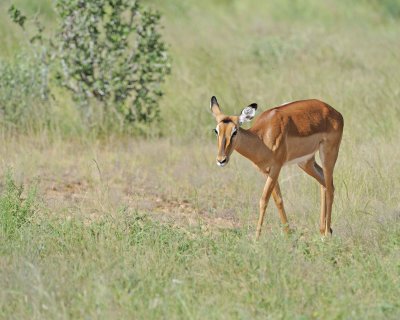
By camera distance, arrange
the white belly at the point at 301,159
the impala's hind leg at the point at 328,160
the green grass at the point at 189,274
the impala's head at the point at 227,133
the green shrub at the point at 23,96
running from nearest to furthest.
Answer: the green grass at the point at 189,274 < the impala's head at the point at 227,133 < the white belly at the point at 301,159 < the impala's hind leg at the point at 328,160 < the green shrub at the point at 23,96

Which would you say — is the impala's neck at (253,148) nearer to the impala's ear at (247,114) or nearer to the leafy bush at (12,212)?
the impala's ear at (247,114)

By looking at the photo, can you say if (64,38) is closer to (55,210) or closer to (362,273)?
(55,210)

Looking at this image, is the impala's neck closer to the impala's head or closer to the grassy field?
the impala's head

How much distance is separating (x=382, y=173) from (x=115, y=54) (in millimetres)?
4104

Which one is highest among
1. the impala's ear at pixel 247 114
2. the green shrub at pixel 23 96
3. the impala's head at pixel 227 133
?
the impala's ear at pixel 247 114

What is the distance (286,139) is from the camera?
7113 millimetres

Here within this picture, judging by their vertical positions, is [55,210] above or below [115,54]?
below

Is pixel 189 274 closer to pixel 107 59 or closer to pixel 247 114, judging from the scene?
pixel 247 114

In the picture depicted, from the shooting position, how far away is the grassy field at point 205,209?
521 cm

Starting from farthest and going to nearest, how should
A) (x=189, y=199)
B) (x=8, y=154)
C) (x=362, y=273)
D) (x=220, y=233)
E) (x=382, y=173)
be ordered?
(x=8, y=154)
(x=189, y=199)
(x=382, y=173)
(x=220, y=233)
(x=362, y=273)

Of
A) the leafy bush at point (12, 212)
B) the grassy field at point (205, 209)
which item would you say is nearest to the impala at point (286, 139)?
the grassy field at point (205, 209)

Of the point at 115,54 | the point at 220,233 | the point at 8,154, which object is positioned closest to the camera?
the point at 220,233

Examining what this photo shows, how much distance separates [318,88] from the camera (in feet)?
38.6

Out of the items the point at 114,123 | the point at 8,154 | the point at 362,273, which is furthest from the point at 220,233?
the point at 114,123
